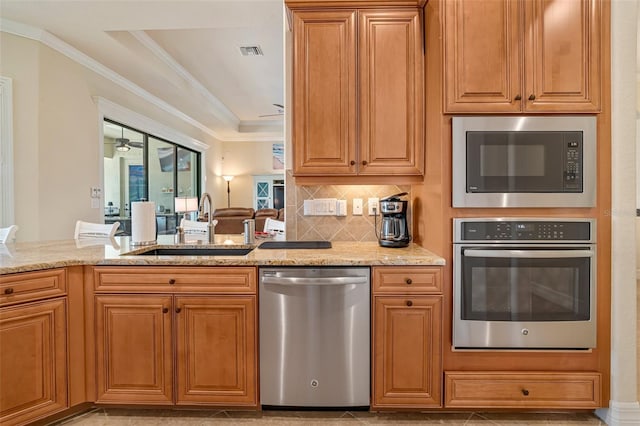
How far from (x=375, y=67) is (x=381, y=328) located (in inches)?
60.8

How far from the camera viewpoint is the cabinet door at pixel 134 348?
1760 mm

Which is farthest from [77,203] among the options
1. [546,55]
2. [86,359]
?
[546,55]

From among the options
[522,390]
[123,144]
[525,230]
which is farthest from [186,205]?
[522,390]

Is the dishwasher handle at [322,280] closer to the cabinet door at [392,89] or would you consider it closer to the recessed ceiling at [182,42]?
the cabinet door at [392,89]

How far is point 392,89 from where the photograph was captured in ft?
6.68

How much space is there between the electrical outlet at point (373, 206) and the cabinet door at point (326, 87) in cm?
43

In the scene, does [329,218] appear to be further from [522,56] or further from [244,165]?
[244,165]

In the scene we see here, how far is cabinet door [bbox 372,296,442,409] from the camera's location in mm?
1742

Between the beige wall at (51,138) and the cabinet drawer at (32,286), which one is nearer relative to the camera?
the cabinet drawer at (32,286)

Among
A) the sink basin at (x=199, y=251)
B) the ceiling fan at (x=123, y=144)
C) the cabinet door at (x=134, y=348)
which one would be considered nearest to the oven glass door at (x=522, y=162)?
the sink basin at (x=199, y=251)

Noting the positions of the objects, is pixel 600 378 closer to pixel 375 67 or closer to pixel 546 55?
pixel 546 55

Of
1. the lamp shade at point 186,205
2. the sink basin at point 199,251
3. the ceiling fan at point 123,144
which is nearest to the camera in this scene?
the sink basin at point 199,251

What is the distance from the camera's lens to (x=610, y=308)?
174cm

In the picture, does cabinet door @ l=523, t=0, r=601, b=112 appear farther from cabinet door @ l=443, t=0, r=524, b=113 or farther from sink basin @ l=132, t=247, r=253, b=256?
sink basin @ l=132, t=247, r=253, b=256
